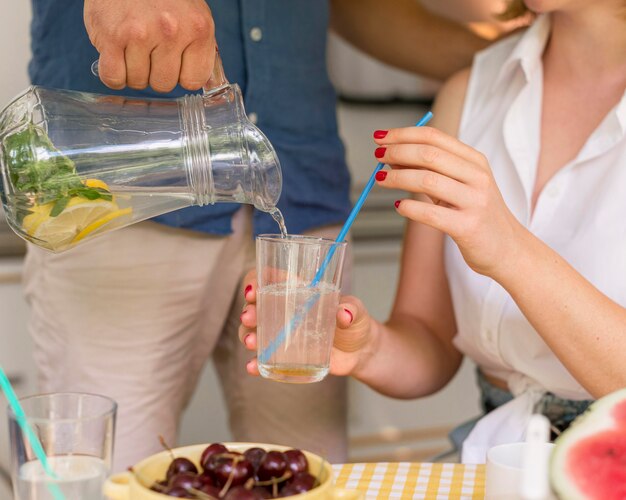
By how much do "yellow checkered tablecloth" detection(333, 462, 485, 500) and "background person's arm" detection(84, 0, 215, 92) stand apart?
524 mm

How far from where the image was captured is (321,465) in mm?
818

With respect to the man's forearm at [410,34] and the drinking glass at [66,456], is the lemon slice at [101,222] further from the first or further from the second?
the man's forearm at [410,34]

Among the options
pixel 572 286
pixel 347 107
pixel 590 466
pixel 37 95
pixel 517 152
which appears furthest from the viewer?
pixel 347 107

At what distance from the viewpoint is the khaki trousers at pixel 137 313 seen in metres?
1.61

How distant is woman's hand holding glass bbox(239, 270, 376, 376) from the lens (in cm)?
122

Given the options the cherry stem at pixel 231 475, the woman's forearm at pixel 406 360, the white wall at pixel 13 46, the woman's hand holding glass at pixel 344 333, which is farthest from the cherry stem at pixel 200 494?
the white wall at pixel 13 46

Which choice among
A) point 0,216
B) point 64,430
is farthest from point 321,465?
point 0,216

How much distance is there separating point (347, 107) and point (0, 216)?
37.8 inches

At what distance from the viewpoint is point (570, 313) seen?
1256 mm

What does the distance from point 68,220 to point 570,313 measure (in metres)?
0.67

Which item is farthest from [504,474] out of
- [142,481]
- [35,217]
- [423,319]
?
[423,319]

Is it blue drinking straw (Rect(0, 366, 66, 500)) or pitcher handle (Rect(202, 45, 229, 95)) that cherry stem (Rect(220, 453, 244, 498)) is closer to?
blue drinking straw (Rect(0, 366, 66, 500))

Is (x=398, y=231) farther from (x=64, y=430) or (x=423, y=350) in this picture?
(x=64, y=430)

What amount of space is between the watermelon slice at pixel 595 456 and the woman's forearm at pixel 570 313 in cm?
38
